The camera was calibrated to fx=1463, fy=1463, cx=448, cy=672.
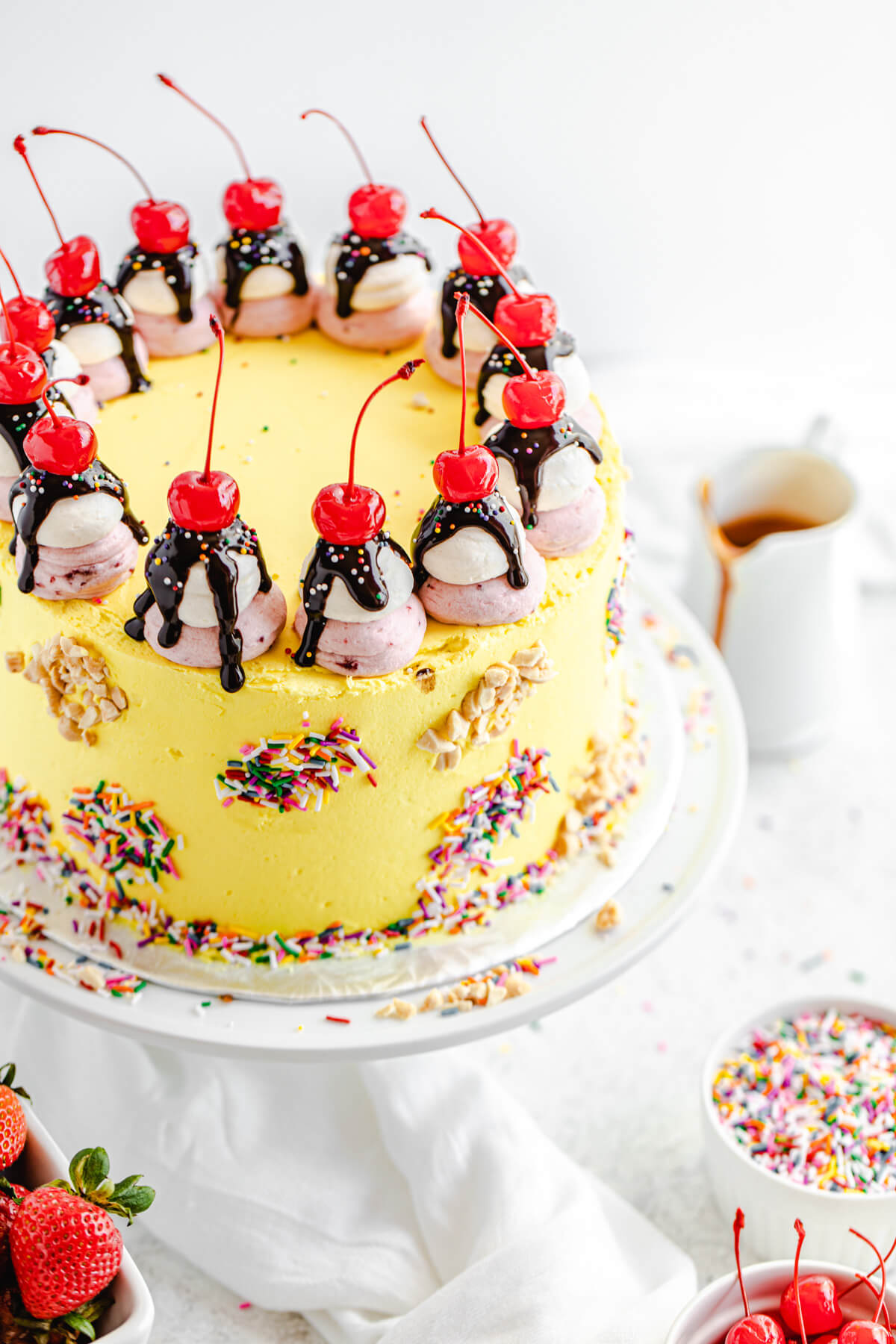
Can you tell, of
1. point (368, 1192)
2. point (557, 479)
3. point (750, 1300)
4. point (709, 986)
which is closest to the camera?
point (750, 1300)

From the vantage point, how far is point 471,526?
1949 millimetres

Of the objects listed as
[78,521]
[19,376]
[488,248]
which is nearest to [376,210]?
[488,248]

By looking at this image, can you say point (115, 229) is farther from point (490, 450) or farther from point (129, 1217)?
point (129, 1217)

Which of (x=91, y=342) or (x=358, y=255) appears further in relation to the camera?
(x=358, y=255)

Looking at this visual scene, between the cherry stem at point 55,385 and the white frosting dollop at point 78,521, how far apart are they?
0.34 feet

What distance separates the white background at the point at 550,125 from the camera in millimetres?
3303

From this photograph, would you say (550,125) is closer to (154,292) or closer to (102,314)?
(154,292)

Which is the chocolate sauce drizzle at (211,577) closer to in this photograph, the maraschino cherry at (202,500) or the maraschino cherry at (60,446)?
the maraschino cherry at (202,500)

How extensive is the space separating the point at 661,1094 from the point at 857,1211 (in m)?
0.49

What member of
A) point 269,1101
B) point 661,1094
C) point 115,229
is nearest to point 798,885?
point 661,1094

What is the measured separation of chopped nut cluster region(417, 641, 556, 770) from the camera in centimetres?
204

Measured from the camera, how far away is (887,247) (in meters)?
3.90

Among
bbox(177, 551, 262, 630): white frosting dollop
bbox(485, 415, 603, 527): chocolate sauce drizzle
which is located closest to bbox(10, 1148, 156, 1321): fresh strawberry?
bbox(177, 551, 262, 630): white frosting dollop

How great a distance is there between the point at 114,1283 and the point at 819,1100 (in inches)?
Answer: 43.7
